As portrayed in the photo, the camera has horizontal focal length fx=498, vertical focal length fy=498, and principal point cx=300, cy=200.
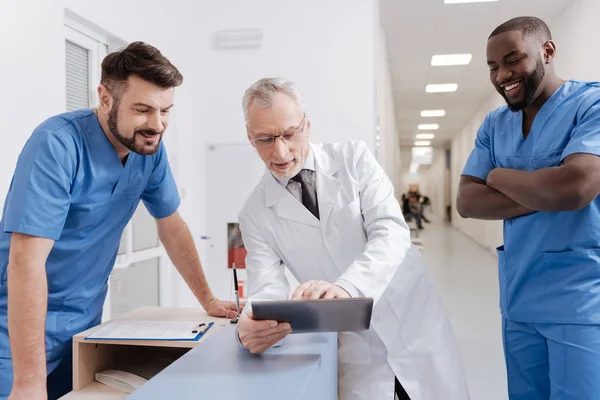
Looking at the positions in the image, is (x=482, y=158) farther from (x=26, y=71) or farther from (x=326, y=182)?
(x=26, y=71)

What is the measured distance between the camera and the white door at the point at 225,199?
4340 millimetres

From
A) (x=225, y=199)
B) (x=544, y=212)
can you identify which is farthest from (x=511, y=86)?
(x=225, y=199)

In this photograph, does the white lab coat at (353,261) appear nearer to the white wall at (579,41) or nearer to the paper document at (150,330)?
the paper document at (150,330)

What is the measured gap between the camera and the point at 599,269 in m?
1.41

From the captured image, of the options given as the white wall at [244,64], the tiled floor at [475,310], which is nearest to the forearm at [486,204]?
the tiled floor at [475,310]

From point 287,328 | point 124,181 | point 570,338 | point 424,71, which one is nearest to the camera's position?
point 287,328

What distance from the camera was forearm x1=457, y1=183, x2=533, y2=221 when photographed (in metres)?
1.57

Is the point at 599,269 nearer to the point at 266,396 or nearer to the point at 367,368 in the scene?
the point at 367,368

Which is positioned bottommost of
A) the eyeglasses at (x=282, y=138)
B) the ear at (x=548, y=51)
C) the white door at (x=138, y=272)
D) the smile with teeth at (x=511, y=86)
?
the white door at (x=138, y=272)

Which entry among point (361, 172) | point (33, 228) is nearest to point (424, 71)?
point (361, 172)

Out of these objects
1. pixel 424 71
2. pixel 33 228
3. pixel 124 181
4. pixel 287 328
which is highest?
pixel 424 71

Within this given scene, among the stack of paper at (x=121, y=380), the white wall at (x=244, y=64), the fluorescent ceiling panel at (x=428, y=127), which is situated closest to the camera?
the stack of paper at (x=121, y=380)

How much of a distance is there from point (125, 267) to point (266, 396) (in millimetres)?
2963

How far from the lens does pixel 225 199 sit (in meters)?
4.40
